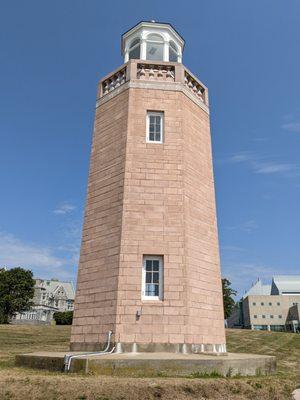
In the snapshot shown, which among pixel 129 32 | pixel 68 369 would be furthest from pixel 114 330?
pixel 129 32

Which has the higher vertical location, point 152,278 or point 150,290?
point 152,278

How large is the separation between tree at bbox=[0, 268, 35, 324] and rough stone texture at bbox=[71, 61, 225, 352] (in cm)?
5400

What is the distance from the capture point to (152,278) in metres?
10.7

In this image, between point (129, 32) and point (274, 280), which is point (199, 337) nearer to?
point (129, 32)

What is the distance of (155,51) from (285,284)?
294 ft

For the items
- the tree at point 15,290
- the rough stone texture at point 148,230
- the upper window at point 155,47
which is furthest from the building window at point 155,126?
the tree at point 15,290

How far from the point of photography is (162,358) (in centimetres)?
786

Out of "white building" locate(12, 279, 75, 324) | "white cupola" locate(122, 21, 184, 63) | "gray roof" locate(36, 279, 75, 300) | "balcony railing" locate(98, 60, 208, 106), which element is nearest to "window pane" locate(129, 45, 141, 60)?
"white cupola" locate(122, 21, 184, 63)

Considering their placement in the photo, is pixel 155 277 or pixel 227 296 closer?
pixel 155 277

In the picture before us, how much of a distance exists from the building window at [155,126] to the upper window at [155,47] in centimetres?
374

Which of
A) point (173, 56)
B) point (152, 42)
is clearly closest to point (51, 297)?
point (173, 56)

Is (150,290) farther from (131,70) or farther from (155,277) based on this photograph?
(131,70)

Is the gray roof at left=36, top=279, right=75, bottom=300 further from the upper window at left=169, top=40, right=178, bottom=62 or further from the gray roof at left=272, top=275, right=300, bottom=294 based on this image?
the upper window at left=169, top=40, right=178, bottom=62

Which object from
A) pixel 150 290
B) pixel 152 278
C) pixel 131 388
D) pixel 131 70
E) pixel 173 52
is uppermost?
pixel 173 52
